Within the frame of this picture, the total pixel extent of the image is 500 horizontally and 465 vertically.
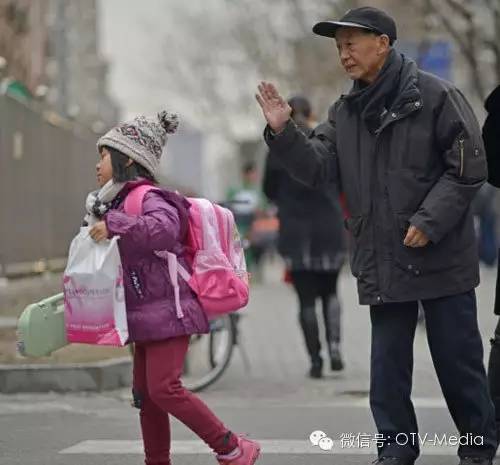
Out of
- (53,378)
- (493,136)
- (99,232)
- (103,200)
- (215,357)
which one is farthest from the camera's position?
(215,357)

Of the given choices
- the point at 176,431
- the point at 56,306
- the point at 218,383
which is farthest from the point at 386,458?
the point at 218,383

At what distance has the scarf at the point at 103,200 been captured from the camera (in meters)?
5.96

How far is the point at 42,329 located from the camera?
6.15 m

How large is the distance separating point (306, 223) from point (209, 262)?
4.46 m

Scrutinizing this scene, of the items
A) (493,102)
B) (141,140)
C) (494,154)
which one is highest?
(493,102)

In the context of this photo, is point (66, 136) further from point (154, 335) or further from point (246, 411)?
point (154, 335)

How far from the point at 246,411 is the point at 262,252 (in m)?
18.3

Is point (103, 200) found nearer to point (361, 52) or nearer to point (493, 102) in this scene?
point (361, 52)

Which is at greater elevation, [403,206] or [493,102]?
[493,102]

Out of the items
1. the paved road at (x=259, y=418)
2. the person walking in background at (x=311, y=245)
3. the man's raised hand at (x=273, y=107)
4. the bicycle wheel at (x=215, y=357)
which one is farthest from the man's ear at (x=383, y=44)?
the person walking in background at (x=311, y=245)

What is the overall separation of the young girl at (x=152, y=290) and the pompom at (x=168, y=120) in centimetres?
13

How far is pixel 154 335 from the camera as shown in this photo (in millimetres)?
5836

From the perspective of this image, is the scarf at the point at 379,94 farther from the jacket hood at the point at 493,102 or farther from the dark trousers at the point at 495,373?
the dark trousers at the point at 495,373

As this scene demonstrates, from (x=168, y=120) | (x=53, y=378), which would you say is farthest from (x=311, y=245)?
(x=168, y=120)
